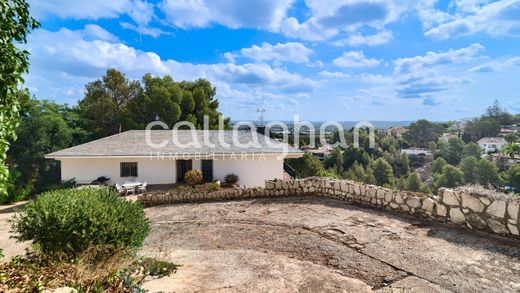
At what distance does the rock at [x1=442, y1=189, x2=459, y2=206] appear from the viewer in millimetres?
6672

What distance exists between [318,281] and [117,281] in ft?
9.82

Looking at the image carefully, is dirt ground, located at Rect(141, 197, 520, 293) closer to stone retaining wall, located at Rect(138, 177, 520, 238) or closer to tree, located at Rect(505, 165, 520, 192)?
stone retaining wall, located at Rect(138, 177, 520, 238)

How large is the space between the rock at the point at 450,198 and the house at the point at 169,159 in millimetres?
11308

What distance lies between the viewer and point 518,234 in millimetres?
5598

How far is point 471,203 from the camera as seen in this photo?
6.32 m

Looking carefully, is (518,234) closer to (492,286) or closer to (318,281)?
(492,286)

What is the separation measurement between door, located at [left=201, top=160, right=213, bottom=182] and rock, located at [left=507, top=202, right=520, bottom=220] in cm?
1480

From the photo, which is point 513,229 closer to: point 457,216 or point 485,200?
point 485,200

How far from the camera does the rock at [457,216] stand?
21.4 ft

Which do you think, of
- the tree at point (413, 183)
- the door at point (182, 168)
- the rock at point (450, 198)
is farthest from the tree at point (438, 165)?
the rock at point (450, 198)

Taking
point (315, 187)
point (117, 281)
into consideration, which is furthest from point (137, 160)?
point (117, 281)

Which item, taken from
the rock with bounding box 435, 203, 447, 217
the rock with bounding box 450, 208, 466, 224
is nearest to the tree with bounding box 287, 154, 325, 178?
the rock with bounding box 435, 203, 447, 217

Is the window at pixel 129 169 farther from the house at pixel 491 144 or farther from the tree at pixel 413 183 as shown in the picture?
the house at pixel 491 144

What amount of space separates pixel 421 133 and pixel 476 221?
144429mm
